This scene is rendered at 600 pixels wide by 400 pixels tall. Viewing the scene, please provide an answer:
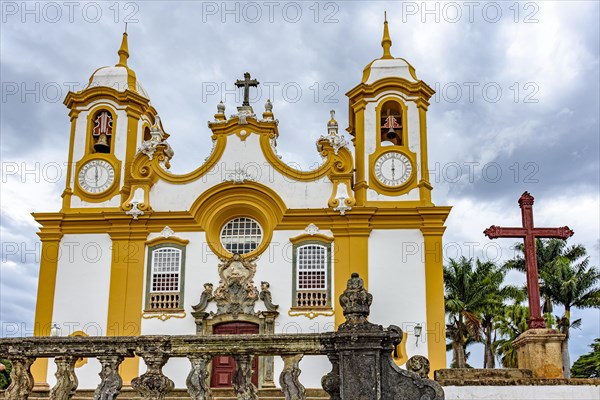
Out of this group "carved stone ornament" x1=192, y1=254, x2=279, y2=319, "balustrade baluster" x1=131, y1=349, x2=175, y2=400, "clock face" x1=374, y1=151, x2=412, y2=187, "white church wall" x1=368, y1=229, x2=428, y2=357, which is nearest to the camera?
"balustrade baluster" x1=131, y1=349, x2=175, y2=400

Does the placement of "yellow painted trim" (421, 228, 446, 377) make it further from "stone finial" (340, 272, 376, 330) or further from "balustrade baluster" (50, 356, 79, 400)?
"balustrade baluster" (50, 356, 79, 400)

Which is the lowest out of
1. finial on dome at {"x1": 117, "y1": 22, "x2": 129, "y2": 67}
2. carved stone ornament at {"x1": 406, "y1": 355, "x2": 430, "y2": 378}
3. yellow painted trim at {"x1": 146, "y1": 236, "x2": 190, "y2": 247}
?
carved stone ornament at {"x1": 406, "y1": 355, "x2": 430, "y2": 378}

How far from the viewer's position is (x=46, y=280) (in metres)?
18.2

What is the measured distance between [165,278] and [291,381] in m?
12.5

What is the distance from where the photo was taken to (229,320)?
56.3ft

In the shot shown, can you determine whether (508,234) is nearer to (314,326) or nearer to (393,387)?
(314,326)

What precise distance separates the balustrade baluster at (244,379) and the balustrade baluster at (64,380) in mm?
1431

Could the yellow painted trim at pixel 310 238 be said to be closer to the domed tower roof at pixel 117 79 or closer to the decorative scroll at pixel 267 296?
the decorative scroll at pixel 267 296

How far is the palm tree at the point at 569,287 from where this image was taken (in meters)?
29.2

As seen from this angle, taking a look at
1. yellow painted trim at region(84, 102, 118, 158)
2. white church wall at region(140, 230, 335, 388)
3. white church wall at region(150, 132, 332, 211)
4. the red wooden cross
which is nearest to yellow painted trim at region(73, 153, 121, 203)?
yellow painted trim at region(84, 102, 118, 158)

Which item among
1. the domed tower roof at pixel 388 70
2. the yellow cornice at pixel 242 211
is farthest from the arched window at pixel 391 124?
the yellow cornice at pixel 242 211

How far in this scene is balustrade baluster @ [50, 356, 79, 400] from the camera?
19.2ft

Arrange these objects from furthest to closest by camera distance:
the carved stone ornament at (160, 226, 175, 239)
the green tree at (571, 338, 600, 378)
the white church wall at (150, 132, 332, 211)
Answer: the green tree at (571, 338, 600, 378) → the white church wall at (150, 132, 332, 211) → the carved stone ornament at (160, 226, 175, 239)

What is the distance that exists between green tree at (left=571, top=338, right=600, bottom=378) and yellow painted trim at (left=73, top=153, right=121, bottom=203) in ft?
65.3
